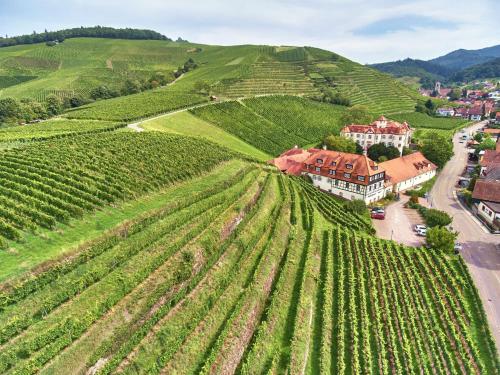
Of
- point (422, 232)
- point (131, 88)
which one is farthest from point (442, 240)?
point (131, 88)

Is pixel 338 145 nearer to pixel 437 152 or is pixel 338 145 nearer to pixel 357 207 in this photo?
pixel 437 152

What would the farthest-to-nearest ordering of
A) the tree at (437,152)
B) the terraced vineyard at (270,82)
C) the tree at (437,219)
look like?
1. the terraced vineyard at (270,82)
2. the tree at (437,152)
3. the tree at (437,219)

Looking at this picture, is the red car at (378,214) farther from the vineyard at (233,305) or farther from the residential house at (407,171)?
the vineyard at (233,305)

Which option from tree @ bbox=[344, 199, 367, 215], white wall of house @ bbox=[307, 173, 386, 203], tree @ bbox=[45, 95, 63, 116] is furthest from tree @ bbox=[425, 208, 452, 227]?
tree @ bbox=[45, 95, 63, 116]

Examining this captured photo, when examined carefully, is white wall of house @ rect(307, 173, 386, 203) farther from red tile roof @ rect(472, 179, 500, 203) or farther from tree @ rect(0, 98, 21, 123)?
tree @ rect(0, 98, 21, 123)

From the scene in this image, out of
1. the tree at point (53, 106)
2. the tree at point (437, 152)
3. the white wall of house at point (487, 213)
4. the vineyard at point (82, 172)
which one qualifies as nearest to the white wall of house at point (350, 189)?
the white wall of house at point (487, 213)

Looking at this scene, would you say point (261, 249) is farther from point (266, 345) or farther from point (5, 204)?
point (5, 204)
